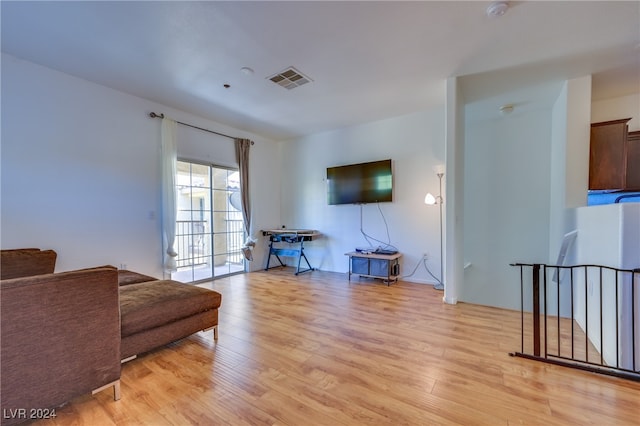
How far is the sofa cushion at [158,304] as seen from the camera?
6.39ft

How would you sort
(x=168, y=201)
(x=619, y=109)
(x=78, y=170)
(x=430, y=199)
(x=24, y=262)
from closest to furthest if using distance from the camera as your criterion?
(x=24, y=262), (x=78, y=170), (x=619, y=109), (x=168, y=201), (x=430, y=199)

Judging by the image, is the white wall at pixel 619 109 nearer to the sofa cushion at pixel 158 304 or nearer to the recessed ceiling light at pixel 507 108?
the recessed ceiling light at pixel 507 108

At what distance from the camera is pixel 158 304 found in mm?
2107

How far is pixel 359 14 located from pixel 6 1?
9.18ft

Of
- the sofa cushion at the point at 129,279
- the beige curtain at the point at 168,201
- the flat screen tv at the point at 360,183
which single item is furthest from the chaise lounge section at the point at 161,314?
the flat screen tv at the point at 360,183

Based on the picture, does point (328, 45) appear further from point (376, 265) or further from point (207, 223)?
point (207, 223)

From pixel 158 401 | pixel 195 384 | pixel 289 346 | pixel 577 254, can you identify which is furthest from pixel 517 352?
pixel 158 401

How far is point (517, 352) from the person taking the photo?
217 cm

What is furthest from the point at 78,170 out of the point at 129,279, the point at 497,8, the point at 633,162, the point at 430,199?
the point at 633,162

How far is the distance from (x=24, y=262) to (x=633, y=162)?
22.8 feet

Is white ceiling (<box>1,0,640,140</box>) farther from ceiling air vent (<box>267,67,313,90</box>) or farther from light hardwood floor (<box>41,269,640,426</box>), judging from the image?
light hardwood floor (<box>41,269,640,426</box>)

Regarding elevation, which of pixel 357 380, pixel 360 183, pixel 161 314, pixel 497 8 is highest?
pixel 497 8

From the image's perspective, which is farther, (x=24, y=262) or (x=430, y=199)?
(x=430, y=199)

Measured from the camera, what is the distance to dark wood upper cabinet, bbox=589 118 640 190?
3.08 meters
